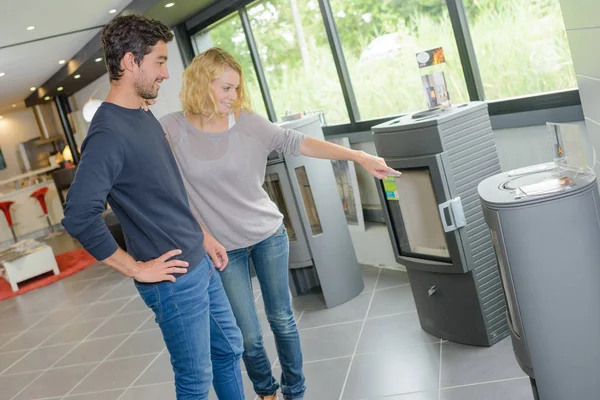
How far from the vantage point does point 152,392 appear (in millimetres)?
4008

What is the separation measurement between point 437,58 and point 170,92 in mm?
5420

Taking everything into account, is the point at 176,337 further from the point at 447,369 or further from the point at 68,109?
the point at 68,109

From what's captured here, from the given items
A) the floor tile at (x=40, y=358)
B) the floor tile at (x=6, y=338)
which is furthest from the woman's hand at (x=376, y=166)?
the floor tile at (x=6, y=338)

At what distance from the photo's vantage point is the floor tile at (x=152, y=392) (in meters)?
3.91

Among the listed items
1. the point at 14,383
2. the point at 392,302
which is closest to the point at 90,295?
the point at 14,383

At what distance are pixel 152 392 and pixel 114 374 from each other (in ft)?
1.91

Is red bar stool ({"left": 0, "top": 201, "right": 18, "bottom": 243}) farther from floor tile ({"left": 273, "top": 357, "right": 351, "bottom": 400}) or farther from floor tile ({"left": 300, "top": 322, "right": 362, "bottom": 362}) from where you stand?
floor tile ({"left": 273, "top": 357, "right": 351, "bottom": 400})

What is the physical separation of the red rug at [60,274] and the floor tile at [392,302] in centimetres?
496

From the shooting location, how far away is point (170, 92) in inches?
329

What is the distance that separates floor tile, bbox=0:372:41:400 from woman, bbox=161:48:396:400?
2.49m

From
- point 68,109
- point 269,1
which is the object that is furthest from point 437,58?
point 68,109

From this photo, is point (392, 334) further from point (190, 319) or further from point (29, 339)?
point (29, 339)

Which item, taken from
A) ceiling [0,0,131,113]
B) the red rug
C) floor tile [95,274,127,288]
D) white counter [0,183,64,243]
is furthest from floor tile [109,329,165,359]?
white counter [0,183,64,243]

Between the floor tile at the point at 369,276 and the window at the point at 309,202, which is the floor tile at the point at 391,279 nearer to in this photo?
the floor tile at the point at 369,276
